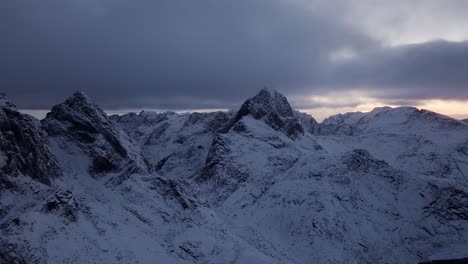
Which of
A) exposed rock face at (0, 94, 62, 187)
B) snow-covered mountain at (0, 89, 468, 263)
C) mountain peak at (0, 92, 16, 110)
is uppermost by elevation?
mountain peak at (0, 92, 16, 110)

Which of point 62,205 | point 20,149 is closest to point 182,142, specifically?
point 20,149

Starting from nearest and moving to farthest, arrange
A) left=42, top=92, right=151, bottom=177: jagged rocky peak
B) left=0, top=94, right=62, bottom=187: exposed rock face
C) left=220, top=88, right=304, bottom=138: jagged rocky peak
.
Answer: left=0, top=94, right=62, bottom=187: exposed rock face, left=42, top=92, right=151, bottom=177: jagged rocky peak, left=220, top=88, right=304, bottom=138: jagged rocky peak

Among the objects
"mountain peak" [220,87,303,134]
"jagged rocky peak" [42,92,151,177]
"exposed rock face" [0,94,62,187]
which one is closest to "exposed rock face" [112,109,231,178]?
"mountain peak" [220,87,303,134]

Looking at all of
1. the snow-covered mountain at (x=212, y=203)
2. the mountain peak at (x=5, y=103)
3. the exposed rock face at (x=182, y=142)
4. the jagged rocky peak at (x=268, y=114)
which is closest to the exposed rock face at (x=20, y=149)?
the mountain peak at (x=5, y=103)

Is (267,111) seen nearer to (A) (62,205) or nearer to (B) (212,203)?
(B) (212,203)

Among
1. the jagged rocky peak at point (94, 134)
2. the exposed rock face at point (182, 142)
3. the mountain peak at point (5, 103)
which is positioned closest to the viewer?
the mountain peak at point (5, 103)

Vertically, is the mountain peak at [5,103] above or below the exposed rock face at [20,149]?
above

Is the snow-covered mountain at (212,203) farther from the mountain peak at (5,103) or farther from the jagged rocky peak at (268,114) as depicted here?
the jagged rocky peak at (268,114)

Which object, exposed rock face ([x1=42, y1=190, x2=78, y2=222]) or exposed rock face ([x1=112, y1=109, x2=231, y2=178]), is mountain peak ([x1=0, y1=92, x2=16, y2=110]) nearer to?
exposed rock face ([x1=42, y1=190, x2=78, y2=222])
